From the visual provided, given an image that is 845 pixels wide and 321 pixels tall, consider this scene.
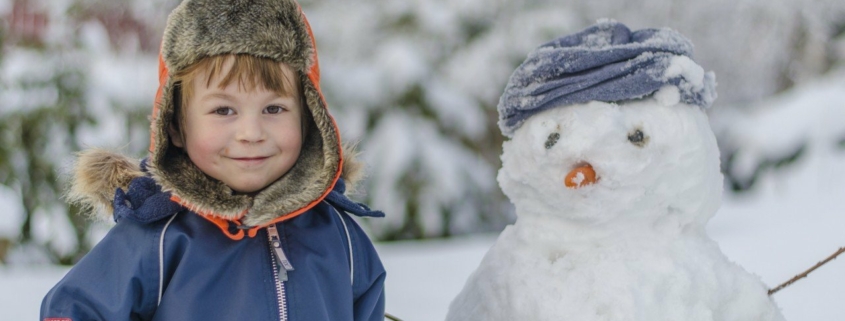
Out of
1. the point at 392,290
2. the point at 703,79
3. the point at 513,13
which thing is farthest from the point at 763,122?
the point at 703,79

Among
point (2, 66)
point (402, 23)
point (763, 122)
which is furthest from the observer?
point (763, 122)

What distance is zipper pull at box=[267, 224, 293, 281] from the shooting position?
135 cm

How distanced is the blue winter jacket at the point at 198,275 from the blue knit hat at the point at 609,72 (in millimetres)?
548

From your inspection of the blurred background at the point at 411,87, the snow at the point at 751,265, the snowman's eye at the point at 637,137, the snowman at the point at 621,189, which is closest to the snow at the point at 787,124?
the blurred background at the point at 411,87

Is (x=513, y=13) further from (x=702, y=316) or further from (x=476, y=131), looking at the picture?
(x=702, y=316)

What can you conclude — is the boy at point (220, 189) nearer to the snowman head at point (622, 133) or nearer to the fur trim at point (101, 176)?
the fur trim at point (101, 176)

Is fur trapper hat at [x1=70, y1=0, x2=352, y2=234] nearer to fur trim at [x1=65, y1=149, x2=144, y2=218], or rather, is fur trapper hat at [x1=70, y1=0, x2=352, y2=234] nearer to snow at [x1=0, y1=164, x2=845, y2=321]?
fur trim at [x1=65, y1=149, x2=144, y2=218]

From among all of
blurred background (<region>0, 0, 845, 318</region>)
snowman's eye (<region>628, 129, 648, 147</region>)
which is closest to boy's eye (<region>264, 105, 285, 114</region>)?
snowman's eye (<region>628, 129, 648, 147</region>)

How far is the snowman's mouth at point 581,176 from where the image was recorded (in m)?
1.44

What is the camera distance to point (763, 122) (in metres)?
6.32

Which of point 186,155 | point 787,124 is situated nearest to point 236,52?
point 186,155

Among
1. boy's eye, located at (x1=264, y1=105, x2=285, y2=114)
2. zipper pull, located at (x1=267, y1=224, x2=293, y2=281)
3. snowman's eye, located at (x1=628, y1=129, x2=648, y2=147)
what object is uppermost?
snowman's eye, located at (x1=628, y1=129, x2=648, y2=147)

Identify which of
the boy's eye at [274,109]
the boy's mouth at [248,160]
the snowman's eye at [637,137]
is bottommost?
the boy's mouth at [248,160]

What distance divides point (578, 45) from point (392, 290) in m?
1.75
